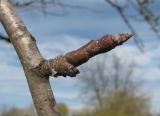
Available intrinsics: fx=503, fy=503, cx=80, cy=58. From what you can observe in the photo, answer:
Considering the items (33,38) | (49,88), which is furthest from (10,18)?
(49,88)

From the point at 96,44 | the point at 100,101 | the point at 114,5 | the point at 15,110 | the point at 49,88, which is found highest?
the point at 96,44

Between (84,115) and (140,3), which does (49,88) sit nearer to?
(140,3)
